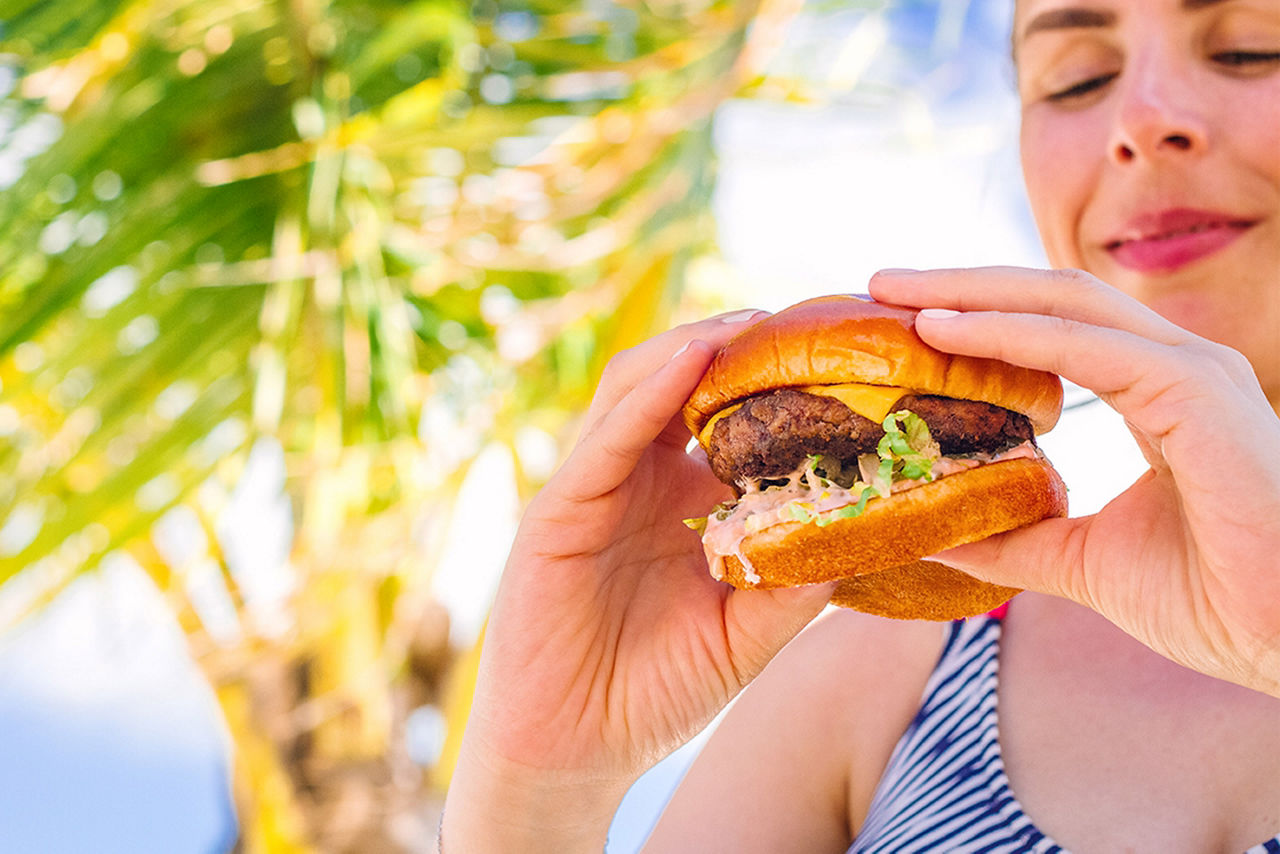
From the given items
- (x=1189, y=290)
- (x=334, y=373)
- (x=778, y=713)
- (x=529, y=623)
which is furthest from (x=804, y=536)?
(x=334, y=373)

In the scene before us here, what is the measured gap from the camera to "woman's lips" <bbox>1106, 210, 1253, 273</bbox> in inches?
61.8

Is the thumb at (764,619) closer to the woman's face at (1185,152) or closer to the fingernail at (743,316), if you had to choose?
the fingernail at (743,316)

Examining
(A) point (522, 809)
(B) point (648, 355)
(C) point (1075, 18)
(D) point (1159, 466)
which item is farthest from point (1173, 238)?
(A) point (522, 809)

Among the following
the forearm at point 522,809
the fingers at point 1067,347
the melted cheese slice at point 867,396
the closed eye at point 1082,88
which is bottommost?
the forearm at point 522,809

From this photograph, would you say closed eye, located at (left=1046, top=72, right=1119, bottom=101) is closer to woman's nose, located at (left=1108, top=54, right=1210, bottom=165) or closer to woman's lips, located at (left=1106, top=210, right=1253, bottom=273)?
woman's nose, located at (left=1108, top=54, right=1210, bottom=165)

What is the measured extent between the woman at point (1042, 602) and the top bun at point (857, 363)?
0.05 m

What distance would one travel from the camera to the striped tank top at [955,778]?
1.41m

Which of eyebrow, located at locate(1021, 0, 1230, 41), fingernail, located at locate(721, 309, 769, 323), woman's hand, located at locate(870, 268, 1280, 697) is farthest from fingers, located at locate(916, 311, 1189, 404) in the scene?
eyebrow, located at locate(1021, 0, 1230, 41)

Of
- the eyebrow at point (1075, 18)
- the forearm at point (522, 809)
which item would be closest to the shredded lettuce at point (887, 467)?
the forearm at point (522, 809)

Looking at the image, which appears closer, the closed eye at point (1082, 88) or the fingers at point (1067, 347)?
the fingers at point (1067, 347)

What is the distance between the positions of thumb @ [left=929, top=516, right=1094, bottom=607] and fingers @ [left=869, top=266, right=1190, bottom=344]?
30 cm

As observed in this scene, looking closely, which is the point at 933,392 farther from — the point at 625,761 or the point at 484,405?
the point at 484,405

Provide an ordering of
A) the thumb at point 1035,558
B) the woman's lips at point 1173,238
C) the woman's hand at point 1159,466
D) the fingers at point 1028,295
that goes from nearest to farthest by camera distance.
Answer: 1. the woman's hand at point 1159,466
2. the fingers at point 1028,295
3. the thumb at point 1035,558
4. the woman's lips at point 1173,238

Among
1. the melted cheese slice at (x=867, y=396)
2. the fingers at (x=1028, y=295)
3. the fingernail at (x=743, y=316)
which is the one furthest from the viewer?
the fingernail at (x=743, y=316)
